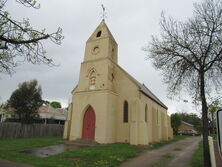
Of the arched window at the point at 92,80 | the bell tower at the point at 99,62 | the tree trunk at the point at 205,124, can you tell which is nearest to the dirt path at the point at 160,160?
the tree trunk at the point at 205,124

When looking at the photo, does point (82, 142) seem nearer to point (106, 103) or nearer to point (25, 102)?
point (106, 103)

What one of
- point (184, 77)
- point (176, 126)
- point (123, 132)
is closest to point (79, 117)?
point (123, 132)

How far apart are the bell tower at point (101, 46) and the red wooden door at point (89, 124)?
23.1ft

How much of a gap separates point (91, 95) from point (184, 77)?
11.3m

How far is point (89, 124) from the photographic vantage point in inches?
727

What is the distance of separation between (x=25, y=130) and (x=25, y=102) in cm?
488

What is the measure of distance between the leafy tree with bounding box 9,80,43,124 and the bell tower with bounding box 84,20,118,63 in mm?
11003

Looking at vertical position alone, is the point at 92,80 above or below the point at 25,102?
above

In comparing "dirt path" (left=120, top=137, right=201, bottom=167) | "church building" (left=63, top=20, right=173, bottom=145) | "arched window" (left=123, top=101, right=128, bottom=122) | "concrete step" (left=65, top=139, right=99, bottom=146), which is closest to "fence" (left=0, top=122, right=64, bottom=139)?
"church building" (left=63, top=20, right=173, bottom=145)

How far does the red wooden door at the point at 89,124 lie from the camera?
18.1 meters

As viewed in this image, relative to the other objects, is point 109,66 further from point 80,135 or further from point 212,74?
point 212,74

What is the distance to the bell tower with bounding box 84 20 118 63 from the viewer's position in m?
20.6

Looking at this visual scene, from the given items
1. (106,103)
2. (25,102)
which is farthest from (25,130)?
(106,103)

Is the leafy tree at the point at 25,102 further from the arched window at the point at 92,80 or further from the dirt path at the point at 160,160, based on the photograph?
the dirt path at the point at 160,160
